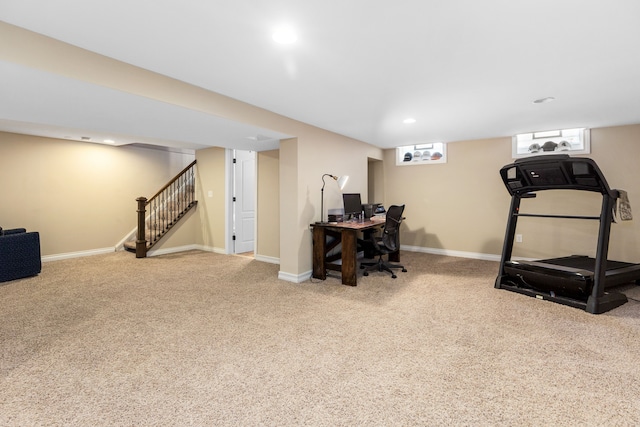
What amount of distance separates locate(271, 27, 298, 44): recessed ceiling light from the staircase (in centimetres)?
506

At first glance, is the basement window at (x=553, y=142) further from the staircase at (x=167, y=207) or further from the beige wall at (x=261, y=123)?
the staircase at (x=167, y=207)

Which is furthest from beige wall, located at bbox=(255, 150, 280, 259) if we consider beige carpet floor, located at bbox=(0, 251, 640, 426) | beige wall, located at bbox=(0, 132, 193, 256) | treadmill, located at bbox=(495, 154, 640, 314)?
treadmill, located at bbox=(495, 154, 640, 314)

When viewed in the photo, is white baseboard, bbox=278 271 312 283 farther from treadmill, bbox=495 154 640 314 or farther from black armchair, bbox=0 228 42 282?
black armchair, bbox=0 228 42 282

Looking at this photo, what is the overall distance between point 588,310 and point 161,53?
4463 millimetres

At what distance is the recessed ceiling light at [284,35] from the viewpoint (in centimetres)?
193

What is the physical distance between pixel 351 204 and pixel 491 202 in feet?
8.71

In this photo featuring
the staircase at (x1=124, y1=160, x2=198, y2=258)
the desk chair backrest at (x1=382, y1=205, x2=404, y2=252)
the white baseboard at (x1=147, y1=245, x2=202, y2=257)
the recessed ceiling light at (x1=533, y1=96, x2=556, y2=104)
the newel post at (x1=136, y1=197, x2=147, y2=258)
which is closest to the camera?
the recessed ceiling light at (x1=533, y1=96, x2=556, y2=104)

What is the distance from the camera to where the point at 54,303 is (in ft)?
10.9

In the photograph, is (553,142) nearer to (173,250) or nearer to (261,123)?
(261,123)

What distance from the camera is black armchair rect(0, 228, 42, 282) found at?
13.5ft

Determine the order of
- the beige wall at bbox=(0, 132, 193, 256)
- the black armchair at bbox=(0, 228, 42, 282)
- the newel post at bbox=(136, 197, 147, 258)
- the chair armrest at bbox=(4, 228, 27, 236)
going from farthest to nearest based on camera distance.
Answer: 1. the newel post at bbox=(136, 197, 147, 258)
2. the beige wall at bbox=(0, 132, 193, 256)
3. the chair armrest at bbox=(4, 228, 27, 236)
4. the black armchair at bbox=(0, 228, 42, 282)

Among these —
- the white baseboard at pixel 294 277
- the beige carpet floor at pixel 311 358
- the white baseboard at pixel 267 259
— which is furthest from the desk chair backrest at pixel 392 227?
the white baseboard at pixel 267 259

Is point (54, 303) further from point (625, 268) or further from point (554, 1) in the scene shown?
point (625, 268)

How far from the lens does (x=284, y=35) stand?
78.0 inches
